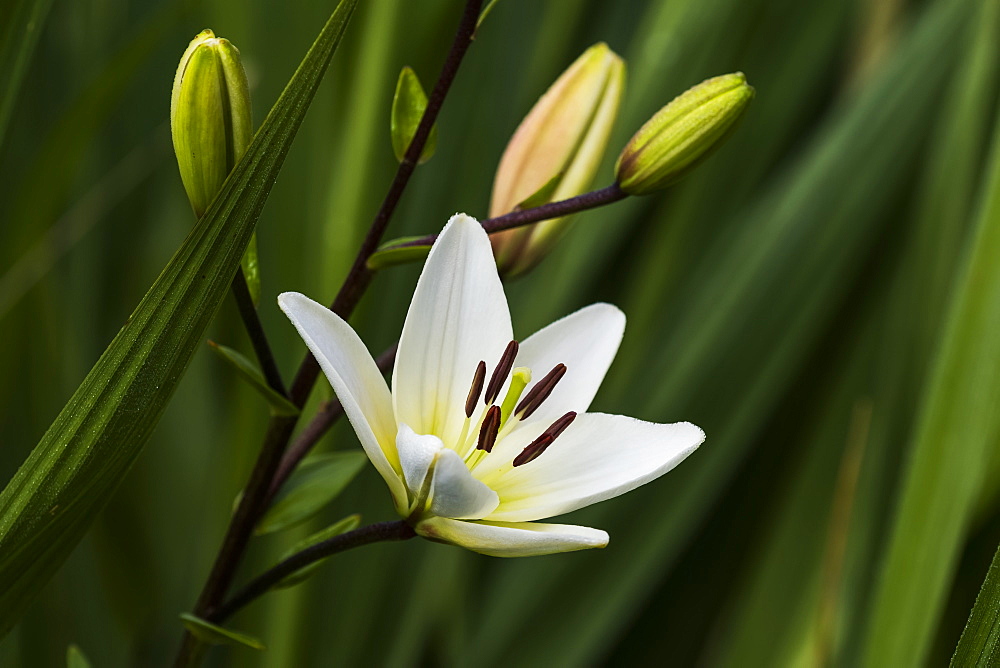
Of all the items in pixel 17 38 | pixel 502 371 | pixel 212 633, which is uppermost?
pixel 17 38

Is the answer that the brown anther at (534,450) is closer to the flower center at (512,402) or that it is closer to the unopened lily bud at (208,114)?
the flower center at (512,402)

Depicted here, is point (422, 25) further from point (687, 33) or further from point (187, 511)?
point (187, 511)

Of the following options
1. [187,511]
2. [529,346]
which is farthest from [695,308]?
[187,511]

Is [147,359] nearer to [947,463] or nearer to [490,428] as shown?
[490,428]

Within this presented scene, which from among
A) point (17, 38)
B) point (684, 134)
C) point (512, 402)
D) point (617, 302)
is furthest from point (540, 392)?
point (617, 302)

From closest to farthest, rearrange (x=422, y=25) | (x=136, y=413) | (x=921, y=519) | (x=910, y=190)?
(x=136, y=413) → (x=921, y=519) → (x=422, y=25) → (x=910, y=190)
